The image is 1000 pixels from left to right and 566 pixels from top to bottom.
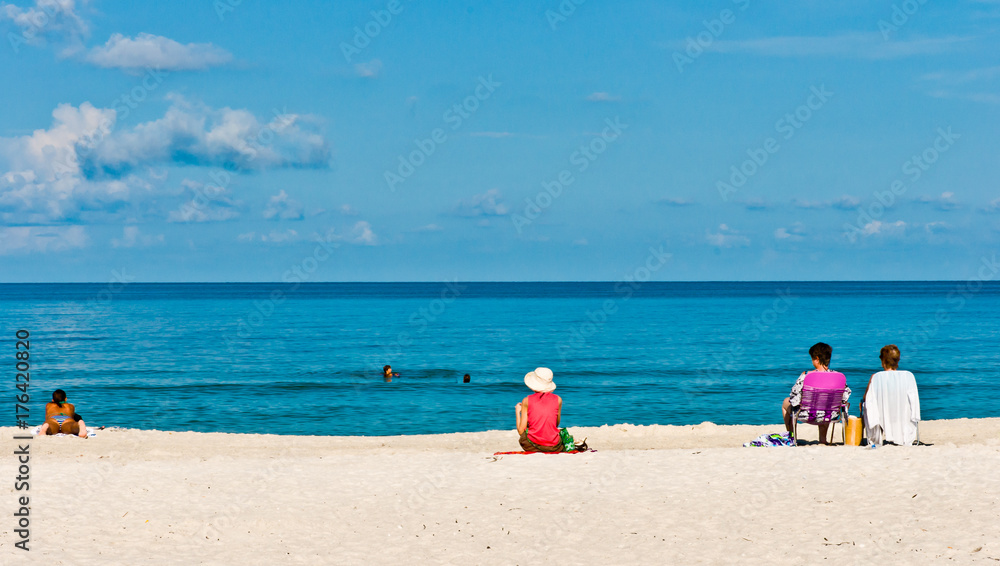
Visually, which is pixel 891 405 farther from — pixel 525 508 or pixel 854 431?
pixel 525 508

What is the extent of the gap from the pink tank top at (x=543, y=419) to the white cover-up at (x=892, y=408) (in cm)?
420

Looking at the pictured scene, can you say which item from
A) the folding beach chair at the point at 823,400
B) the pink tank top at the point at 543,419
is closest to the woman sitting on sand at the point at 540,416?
the pink tank top at the point at 543,419

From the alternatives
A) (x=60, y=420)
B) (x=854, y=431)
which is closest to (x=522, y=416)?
(x=854, y=431)

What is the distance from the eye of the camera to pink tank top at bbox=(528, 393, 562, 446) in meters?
11.6

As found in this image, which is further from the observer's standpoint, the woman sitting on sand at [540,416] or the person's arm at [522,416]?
the person's arm at [522,416]

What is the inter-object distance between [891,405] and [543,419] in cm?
466

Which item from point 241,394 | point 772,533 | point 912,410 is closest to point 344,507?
point 772,533

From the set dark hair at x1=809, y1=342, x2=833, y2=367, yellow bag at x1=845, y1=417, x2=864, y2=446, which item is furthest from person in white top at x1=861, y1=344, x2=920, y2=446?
dark hair at x1=809, y1=342, x2=833, y2=367

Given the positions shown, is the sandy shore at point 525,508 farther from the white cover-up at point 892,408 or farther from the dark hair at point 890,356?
the dark hair at point 890,356

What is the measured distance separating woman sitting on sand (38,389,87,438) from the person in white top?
1428 cm

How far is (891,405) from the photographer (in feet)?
37.9

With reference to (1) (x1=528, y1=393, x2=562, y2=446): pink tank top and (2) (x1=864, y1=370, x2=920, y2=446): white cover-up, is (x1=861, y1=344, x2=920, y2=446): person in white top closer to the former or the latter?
(2) (x1=864, y1=370, x2=920, y2=446): white cover-up

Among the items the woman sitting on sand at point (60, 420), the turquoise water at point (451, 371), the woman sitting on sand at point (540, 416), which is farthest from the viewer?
the turquoise water at point (451, 371)

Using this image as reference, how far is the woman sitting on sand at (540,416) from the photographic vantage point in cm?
1147
